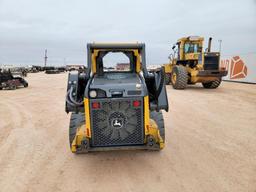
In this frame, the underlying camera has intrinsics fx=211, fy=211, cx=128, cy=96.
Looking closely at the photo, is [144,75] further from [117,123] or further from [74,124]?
[74,124]

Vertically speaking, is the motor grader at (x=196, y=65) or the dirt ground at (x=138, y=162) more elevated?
the motor grader at (x=196, y=65)

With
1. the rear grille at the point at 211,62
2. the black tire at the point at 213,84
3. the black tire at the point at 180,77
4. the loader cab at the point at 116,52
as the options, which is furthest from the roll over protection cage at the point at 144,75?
the black tire at the point at 213,84

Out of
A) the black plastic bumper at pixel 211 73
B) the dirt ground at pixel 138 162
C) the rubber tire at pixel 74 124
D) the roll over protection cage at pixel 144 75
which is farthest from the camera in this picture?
the black plastic bumper at pixel 211 73

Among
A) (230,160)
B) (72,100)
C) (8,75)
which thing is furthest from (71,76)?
(8,75)

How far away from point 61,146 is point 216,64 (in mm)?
10638

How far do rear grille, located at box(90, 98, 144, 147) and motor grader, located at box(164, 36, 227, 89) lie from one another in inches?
370

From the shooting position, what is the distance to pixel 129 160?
12.1 ft

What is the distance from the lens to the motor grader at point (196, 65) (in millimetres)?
11961

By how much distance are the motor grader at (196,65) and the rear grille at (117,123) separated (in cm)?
940

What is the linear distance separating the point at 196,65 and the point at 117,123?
10.3 m

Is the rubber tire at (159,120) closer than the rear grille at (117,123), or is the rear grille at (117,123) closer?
the rear grille at (117,123)

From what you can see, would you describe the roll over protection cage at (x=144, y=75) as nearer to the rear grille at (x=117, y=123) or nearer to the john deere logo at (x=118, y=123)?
the rear grille at (x=117, y=123)

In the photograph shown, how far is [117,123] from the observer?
325 cm

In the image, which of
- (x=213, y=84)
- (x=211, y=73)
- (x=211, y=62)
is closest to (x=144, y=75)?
(x=211, y=73)
